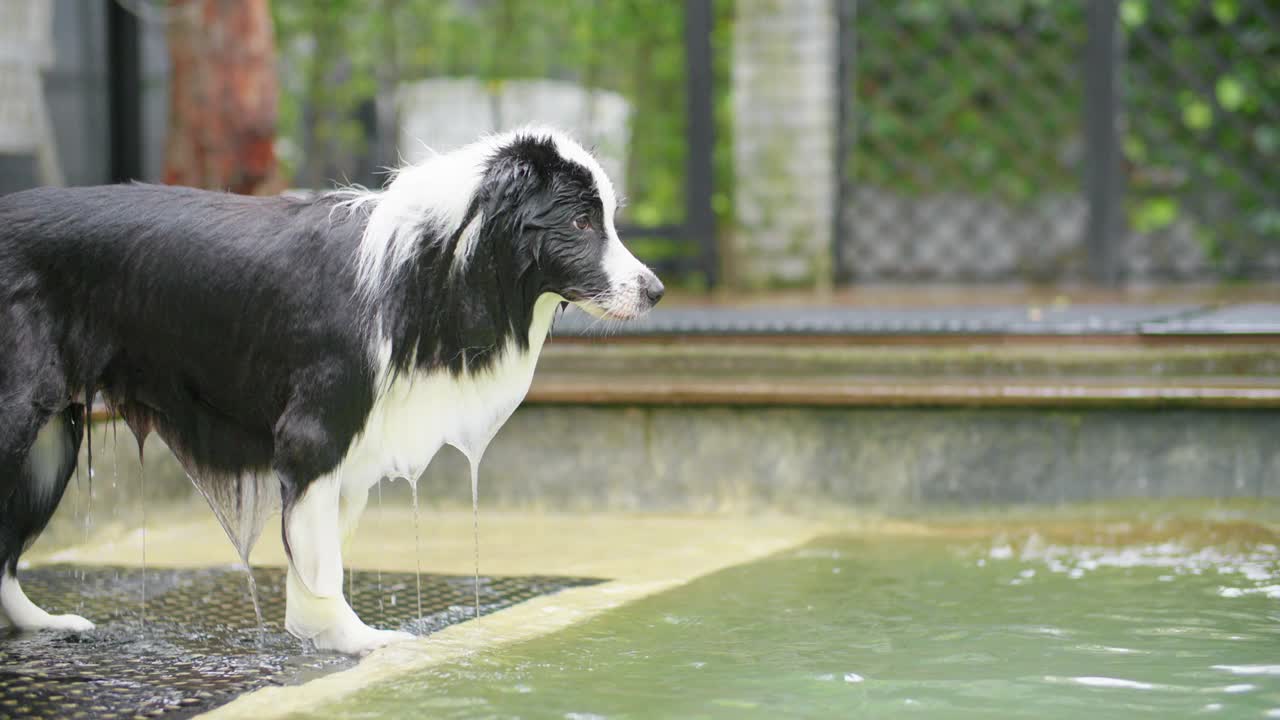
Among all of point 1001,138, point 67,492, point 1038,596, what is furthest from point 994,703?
point 1001,138

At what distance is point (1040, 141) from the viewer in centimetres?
905

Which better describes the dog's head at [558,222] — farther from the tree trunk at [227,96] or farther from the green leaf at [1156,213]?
the green leaf at [1156,213]

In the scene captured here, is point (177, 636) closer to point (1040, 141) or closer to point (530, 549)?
point (530, 549)

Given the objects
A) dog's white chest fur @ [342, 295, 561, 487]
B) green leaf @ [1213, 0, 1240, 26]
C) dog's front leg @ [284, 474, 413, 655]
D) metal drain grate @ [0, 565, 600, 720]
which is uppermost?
green leaf @ [1213, 0, 1240, 26]

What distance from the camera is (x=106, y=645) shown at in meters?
3.71

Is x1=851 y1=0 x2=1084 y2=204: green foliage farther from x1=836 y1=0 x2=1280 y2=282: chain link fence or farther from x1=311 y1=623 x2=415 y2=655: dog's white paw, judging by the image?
x1=311 y1=623 x2=415 y2=655: dog's white paw

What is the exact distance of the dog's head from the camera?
11.6 feet

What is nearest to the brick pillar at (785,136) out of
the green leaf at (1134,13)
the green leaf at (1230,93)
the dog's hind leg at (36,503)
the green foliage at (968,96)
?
the green foliage at (968,96)

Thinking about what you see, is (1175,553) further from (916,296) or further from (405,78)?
(405,78)

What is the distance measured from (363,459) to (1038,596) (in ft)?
6.05

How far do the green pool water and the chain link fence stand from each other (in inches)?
155

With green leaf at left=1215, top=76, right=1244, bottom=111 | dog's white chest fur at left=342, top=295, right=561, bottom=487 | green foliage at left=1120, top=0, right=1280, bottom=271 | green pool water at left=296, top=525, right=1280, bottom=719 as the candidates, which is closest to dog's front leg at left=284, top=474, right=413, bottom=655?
dog's white chest fur at left=342, top=295, right=561, bottom=487

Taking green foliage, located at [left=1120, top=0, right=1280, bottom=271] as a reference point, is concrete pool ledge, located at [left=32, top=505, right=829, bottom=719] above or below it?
below

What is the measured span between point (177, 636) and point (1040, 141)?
21.7 feet
